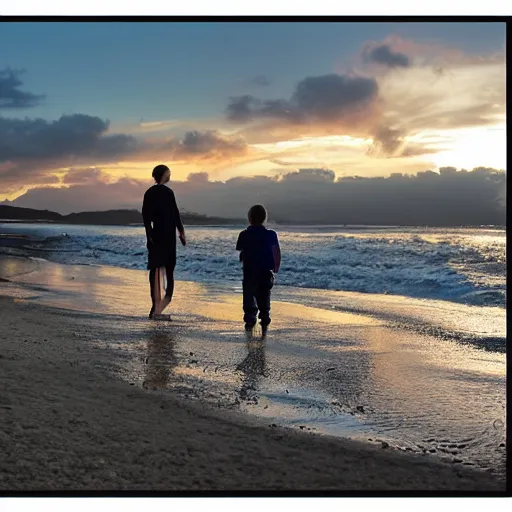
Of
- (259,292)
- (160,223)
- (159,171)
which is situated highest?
(159,171)

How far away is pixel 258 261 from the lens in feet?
16.6

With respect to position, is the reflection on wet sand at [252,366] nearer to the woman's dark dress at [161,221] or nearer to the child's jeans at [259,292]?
the child's jeans at [259,292]

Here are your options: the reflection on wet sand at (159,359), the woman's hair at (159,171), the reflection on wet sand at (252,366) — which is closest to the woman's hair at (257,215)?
the woman's hair at (159,171)

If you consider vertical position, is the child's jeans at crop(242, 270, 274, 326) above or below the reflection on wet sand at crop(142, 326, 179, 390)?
above

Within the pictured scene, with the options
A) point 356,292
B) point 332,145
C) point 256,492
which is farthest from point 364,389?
point 356,292

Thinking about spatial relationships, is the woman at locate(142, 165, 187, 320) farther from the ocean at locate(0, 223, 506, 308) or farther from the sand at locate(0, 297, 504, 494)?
the ocean at locate(0, 223, 506, 308)

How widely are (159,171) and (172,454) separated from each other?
2848 millimetres

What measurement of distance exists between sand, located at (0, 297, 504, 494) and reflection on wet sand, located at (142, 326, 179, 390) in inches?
12.7

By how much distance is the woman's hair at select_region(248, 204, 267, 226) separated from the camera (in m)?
4.98

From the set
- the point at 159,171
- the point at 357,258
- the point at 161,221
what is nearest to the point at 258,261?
the point at 161,221

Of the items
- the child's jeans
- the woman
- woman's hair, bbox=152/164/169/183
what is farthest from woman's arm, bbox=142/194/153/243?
the child's jeans

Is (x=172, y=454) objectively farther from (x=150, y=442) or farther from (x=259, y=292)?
(x=259, y=292)

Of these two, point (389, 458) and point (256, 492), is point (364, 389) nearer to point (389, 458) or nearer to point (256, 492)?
point (389, 458)

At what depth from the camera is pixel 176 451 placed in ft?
7.80
